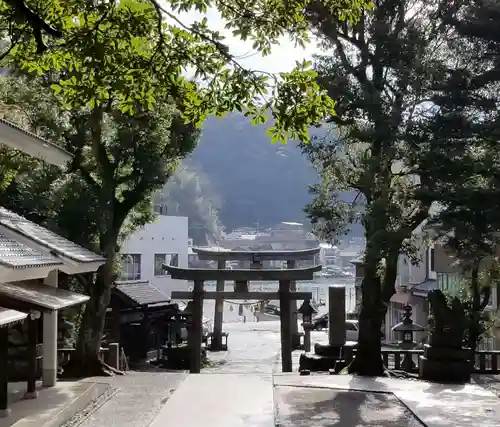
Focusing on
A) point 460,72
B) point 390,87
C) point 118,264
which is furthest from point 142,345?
point 460,72

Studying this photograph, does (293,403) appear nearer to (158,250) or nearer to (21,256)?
(21,256)

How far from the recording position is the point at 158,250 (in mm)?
36375

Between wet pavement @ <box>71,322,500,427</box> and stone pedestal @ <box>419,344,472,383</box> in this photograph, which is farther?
stone pedestal @ <box>419,344,472,383</box>

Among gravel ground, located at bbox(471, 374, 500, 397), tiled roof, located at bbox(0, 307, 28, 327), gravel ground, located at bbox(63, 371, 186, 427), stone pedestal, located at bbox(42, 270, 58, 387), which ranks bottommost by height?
gravel ground, located at bbox(471, 374, 500, 397)

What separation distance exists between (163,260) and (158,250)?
2.74 feet

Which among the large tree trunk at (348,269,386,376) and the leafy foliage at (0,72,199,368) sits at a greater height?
the leafy foliage at (0,72,199,368)

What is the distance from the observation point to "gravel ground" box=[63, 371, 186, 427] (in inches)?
377

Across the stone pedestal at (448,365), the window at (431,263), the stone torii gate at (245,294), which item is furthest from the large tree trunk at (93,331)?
the window at (431,263)

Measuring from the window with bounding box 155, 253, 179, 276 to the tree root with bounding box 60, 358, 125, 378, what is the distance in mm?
21938

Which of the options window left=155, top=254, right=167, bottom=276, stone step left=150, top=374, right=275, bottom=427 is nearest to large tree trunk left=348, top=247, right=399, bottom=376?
stone step left=150, top=374, right=275, bottom=427

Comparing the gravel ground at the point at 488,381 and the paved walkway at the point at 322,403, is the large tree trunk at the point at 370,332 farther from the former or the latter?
the gravel ground at the point at 488,381

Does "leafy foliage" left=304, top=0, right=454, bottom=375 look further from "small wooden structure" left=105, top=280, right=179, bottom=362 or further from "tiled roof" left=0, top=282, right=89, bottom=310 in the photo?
"small wooden structure" left=105, top=280, right=179, bottom=362

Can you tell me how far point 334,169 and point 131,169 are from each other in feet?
15.3

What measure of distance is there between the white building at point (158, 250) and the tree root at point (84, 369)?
19543 mm
